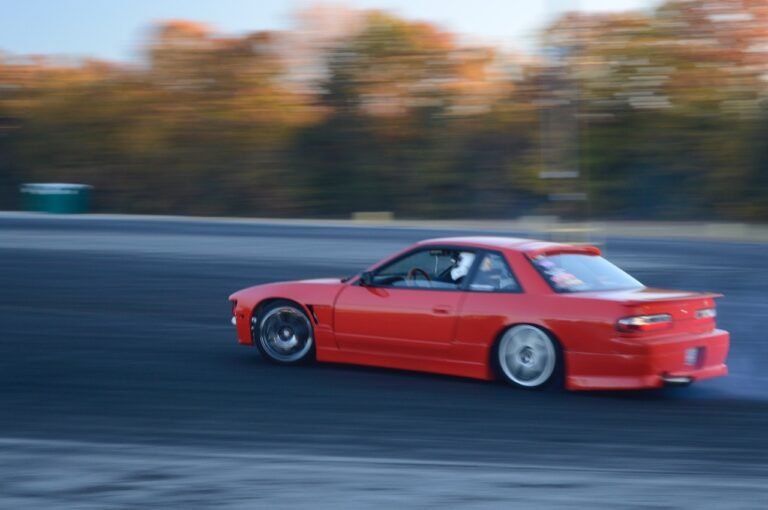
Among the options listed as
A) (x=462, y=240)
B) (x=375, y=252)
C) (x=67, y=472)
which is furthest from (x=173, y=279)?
(x=67, y=472)

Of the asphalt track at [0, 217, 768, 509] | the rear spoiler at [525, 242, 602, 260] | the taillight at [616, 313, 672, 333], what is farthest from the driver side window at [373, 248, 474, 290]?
the taillight at [616, 313, 672, 333]

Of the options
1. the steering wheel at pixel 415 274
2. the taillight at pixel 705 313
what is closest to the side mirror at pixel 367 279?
the steering wheel at pixel 415 274

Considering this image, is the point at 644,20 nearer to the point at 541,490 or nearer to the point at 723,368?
the point at 723,368

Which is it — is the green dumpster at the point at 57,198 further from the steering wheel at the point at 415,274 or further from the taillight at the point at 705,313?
the taillight at the point at 705,313

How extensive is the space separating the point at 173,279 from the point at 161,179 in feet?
101

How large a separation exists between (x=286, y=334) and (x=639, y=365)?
3.15 metres

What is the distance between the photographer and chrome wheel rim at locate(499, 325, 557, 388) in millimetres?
8477

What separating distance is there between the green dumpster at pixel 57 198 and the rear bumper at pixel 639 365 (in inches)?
1376

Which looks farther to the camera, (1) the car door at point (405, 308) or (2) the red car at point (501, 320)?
(1) the car door at point (405, 308)

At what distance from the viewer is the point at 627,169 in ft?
140

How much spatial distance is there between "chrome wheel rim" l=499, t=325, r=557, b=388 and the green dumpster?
34453 mm


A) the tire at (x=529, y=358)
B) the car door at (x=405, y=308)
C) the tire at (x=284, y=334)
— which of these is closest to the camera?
the tire at (x=529, y=358)

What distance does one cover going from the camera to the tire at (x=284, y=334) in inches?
380

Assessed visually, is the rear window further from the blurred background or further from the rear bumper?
the blurred background
